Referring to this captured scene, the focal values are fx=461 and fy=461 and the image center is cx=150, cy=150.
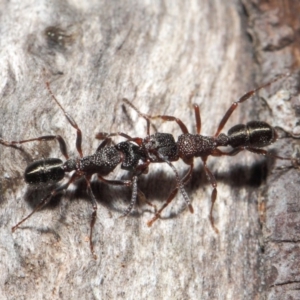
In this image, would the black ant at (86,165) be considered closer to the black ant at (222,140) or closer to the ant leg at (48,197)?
the ant leg at (48,197)

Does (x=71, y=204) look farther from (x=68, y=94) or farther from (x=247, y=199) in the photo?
(x=247, y=199)

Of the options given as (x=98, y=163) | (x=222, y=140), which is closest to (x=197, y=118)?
(x=222, y=140)

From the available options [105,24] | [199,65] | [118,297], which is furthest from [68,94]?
[118,297]

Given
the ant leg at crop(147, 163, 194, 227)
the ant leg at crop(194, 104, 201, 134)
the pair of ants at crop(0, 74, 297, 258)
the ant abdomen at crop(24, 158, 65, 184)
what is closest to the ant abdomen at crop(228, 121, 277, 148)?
the pair of ants at crop(0, 74, 297, 258)

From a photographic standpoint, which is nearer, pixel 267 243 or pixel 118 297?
pixel 118 297

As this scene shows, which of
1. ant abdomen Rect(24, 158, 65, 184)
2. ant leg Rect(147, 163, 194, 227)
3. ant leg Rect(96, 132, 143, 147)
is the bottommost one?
ant leg Rect(147, 163, 194, 227)

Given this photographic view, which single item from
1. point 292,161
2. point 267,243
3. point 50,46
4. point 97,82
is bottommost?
point 267,243

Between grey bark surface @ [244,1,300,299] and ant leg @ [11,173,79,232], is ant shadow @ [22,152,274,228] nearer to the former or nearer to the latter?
ant leg @ [11,173,79,232]

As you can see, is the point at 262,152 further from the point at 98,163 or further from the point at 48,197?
the point at 48,197
